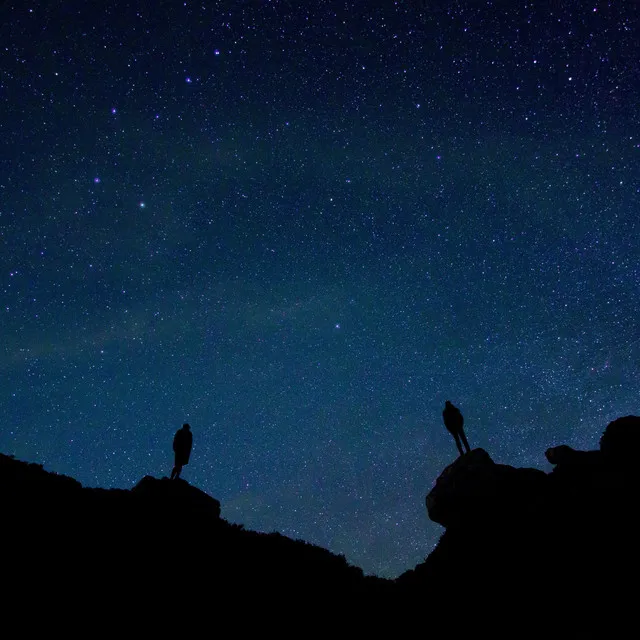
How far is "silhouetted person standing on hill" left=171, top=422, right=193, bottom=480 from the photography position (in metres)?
14.4

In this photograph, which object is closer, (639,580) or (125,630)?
(125,630)

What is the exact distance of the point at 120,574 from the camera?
830 centimetres

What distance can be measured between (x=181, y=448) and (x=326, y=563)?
6.26 m

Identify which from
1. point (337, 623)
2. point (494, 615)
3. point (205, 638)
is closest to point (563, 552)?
point (494, 615)

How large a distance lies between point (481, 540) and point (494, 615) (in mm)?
2508

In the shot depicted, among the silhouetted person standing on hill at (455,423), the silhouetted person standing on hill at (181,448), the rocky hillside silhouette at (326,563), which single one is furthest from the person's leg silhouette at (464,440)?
the silhouetted person standing on hill at (181,448)

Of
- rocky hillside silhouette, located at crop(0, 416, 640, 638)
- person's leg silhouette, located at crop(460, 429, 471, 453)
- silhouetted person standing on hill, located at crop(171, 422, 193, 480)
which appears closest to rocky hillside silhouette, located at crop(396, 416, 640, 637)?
rocky hillside silhouette, located at crop(0, 416, 640, 638)

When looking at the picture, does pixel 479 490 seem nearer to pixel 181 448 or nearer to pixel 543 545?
pixel 543 545

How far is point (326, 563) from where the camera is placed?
11.9 m

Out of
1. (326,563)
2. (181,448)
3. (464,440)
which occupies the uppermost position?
(181,448)

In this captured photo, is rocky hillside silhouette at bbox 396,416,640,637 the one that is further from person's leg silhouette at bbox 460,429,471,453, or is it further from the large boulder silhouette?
person's leg silhouette at bbox 460,429,471,453

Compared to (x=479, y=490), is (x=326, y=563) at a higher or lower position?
lower

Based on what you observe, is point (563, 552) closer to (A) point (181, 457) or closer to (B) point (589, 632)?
(B) point (589, 632)

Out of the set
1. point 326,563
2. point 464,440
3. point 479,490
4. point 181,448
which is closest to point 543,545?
point 479,490
